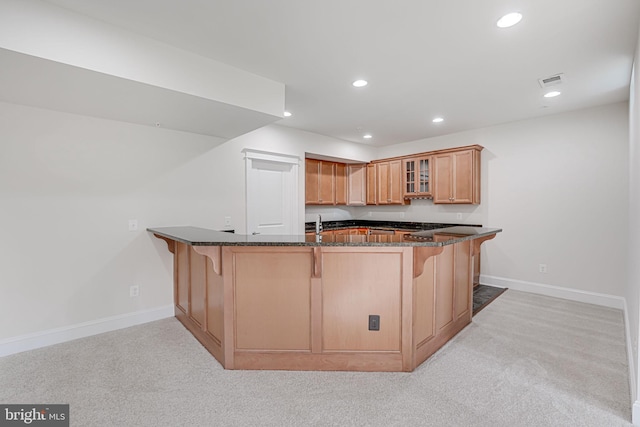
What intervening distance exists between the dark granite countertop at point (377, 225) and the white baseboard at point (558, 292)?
39.7 inches

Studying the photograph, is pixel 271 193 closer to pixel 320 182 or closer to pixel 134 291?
pixel 320 182

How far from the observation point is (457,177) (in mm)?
5000

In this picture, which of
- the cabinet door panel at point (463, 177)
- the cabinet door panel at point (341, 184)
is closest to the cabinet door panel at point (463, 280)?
the cabinet door panel at point (463, 177)

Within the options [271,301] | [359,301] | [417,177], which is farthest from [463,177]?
[271,301]

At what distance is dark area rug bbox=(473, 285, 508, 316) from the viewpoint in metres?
3.79

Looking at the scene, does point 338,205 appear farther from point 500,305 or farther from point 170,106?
point 170,106

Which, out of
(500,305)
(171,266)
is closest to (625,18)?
(500,305)

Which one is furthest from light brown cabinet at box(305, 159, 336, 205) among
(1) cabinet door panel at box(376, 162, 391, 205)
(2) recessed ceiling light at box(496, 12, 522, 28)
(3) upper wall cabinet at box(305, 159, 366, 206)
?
(2) recessed ceiling light at box(496, 12, 522, 28)

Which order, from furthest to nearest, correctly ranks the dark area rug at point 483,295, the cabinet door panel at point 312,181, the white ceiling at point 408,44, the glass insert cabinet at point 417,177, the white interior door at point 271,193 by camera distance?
the cabinet door panel at point 312,181
the glass insert cabinet at point 417,177
the white interior door at point 271,193
the dark area rug at point 483,295
the white ceiling at point 408,44

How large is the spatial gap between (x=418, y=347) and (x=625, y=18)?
2.82 meters

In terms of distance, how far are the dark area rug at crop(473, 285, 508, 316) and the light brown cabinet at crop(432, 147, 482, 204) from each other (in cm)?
139

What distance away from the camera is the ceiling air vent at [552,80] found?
2.98 m

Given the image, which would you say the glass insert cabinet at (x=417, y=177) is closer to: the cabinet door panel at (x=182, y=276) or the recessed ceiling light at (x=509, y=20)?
the recessed ceiling light at (x=509, y=20)

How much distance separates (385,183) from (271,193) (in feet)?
8.38
